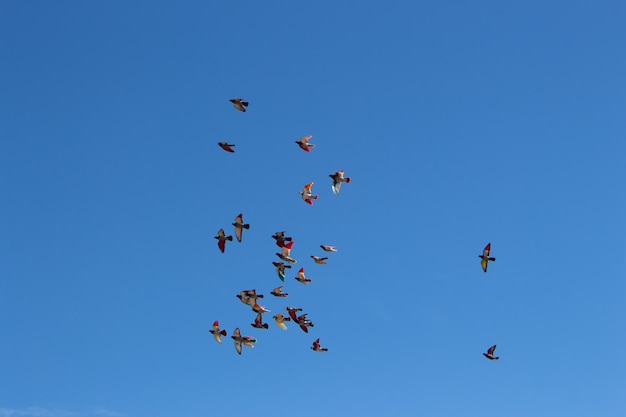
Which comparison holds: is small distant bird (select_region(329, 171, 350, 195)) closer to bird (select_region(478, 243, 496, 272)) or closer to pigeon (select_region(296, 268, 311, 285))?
pigeon (select_region(296, 268, 311, 285))

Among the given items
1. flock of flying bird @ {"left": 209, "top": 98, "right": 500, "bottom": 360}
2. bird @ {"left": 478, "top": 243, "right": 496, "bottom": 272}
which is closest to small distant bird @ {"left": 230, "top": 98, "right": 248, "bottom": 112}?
flock of flying bird @ {"left": 209, "top": 98, "right": 500, "bottom": 360}

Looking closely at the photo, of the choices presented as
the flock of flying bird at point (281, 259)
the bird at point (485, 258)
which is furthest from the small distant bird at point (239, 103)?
the bird at point (485, 258)

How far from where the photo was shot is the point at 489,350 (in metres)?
98.8

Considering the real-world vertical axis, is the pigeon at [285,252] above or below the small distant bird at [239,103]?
below

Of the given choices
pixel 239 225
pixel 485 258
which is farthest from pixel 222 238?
pixel 485 258

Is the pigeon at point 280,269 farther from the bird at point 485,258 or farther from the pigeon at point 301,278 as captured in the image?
the bird at point 485,258

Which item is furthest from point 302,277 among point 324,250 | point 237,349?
point 237,349

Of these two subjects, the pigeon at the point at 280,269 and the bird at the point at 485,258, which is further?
the bird at the point at 485,258

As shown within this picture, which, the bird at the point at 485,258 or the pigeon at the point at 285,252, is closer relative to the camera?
the pigeon at the point at 285,252

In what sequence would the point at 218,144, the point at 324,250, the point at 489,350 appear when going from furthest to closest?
the point at 489,350 < the point at 324,250 < the point at 218,144

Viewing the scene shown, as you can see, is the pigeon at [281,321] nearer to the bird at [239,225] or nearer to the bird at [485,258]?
the bird at [239,225]

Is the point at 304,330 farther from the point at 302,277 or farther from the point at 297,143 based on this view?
the point at 297,143

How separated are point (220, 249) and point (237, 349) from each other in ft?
31.4

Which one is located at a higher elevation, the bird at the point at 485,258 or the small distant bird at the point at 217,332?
the bird at the point at 485,258
